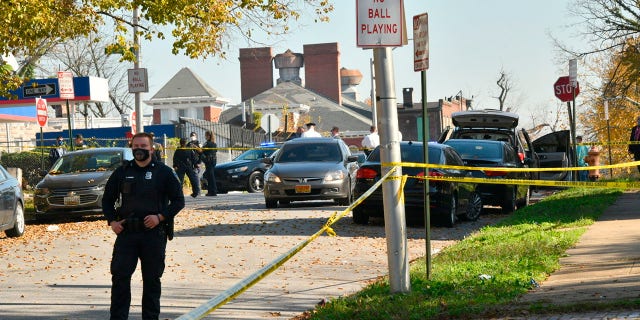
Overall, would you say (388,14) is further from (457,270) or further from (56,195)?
(56,195)

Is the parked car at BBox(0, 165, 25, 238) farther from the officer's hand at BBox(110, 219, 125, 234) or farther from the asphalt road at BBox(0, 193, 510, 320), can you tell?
the officer's hand at BBox(110, 219, 125, 234)

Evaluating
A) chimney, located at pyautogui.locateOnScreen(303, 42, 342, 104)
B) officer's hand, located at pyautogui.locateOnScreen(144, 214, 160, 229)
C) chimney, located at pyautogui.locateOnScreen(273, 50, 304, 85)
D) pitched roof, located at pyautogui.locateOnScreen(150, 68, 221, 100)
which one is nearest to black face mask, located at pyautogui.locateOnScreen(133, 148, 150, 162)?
officer's hand, located at pyautogui.locateOnScreen(144, 214, 160, 229)

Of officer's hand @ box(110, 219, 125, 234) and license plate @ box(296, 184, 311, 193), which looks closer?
officer's hand @ box(110, 219, 125, 234)

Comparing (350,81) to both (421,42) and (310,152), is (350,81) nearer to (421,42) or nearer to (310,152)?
(310,152)

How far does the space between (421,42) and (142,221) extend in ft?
12.3

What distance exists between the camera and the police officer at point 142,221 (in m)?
9.90

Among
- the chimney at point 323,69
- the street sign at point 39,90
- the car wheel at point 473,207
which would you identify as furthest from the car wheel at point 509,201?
the chimney at point 323,69

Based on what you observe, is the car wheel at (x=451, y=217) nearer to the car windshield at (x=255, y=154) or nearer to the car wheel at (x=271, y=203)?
the car wheel at (x=271, y=203)

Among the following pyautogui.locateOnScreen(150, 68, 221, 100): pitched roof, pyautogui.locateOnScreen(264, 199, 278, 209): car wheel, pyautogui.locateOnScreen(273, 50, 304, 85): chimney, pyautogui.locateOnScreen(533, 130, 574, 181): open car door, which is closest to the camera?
pyautogui.locateOnScreen(264, 199, 278, 209): car wheel

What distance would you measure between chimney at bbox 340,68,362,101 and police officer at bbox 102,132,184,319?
13314cm

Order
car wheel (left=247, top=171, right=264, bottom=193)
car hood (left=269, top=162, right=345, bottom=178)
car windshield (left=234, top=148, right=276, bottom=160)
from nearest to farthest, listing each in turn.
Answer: car hood (left=269, top=162, right=345, bottom=178), car wheel (left=247, top=171, right=264, bottom=193), car windshield (left=234, top=148, right=276, bottom=160)

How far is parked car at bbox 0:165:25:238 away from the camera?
64.1 feet

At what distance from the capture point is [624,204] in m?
22.0

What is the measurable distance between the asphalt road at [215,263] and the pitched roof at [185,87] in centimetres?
8273
